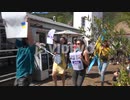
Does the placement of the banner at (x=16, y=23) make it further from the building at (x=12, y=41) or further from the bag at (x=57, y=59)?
the building at (x=12, y=41)

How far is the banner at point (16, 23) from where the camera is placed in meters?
4.04

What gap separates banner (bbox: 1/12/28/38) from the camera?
13.3ft

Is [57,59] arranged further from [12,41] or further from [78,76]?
[12,41]

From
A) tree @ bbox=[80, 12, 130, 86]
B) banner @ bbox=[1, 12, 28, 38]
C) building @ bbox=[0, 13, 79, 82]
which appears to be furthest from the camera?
building @ bbox=[0, 13, 79, 82]

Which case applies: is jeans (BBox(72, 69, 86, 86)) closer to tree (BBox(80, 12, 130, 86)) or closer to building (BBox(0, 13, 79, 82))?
tree (BBox(80, 12, 130, 86))

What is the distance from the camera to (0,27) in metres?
12.5

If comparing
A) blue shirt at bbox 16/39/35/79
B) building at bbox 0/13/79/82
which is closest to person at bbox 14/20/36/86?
blue shirt at bbox 16/39/35/79

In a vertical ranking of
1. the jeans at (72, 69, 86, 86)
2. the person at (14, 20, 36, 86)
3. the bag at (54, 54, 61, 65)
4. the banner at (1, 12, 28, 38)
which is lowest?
the jeans at (72, 69, 86, 86)

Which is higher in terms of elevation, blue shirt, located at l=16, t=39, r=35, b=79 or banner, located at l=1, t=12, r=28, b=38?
banner, located at l=1, t=12, r=28, b=38

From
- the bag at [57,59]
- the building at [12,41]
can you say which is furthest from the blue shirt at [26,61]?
the building at [12,41]
